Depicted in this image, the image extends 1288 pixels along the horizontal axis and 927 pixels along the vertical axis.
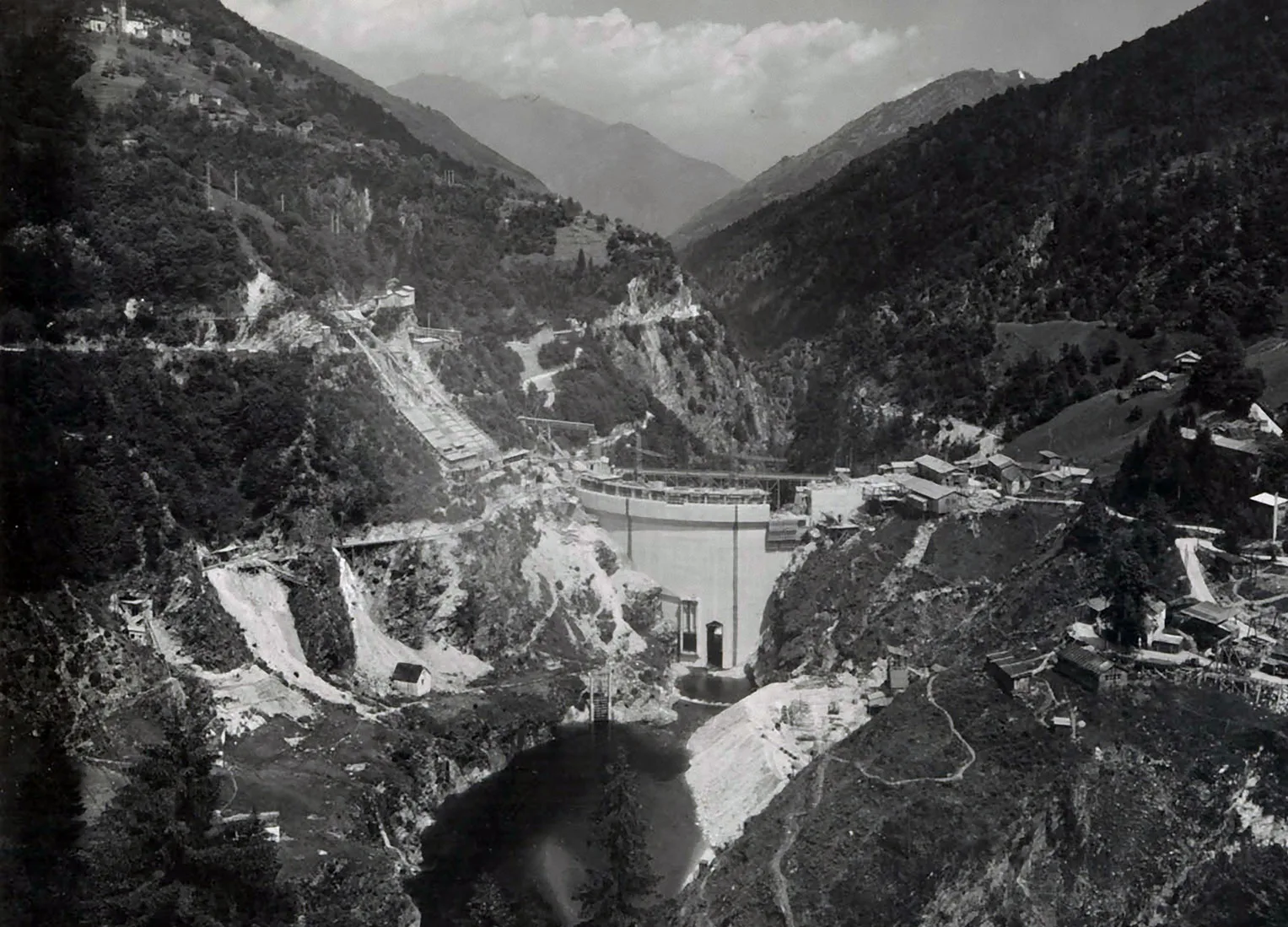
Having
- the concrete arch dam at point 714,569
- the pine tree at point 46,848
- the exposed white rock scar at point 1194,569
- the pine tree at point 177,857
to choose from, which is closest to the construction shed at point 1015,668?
the exposed white rock scar at point 1194,569

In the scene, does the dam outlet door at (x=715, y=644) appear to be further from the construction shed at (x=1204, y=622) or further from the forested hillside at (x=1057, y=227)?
the construction shed at (x=1204, y=622)

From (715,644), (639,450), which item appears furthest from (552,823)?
(639,450)

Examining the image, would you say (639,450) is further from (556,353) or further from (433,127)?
(433,127)

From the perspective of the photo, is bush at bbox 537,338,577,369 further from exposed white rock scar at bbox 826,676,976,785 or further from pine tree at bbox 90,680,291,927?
pine tree at bbox 90,680,291,927

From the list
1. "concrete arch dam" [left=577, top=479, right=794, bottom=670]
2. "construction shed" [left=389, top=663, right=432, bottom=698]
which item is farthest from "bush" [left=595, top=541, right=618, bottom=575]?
"construction shed" [left=389, top=663, right=432, bottom=698]

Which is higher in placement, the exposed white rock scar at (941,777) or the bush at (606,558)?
the bush at (606,558)

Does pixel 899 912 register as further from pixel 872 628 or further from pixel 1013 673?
pixel 872 628

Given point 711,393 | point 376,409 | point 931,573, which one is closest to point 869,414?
point 711,393
